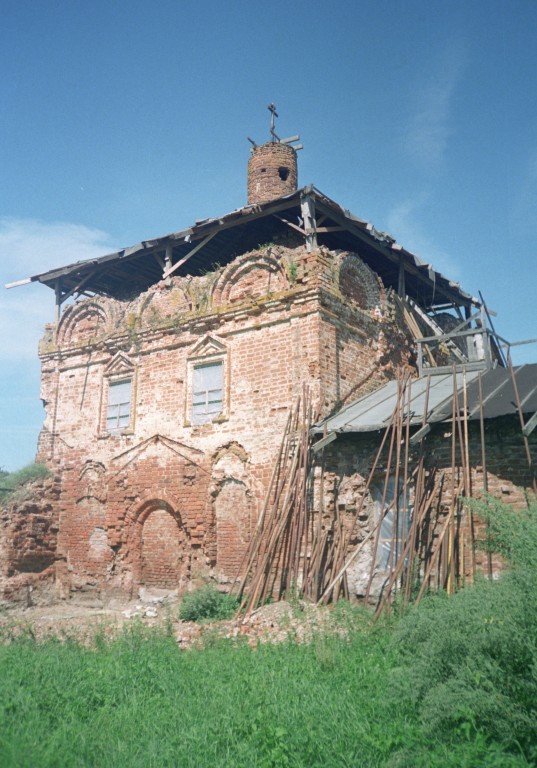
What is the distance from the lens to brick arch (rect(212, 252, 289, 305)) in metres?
12.5

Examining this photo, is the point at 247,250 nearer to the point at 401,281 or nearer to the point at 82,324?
the point at 401,281

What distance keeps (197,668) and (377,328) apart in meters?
8.33

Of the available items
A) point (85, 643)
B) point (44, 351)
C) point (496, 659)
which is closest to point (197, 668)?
point (85, 643)

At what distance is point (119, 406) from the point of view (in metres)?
14.1

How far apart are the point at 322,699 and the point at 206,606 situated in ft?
16.2

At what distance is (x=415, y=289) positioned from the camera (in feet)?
52.3

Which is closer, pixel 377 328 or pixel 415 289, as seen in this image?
pixel 377 328

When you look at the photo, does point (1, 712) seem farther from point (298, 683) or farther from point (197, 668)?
point (298, 683)

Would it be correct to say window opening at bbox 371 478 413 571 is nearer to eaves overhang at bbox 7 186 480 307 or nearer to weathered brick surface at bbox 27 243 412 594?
weathered brick surface at bbox 27 243 412 594

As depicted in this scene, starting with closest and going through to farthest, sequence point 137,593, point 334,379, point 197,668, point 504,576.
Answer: point 504,576, point 197,668, point 334,379, point 137,593

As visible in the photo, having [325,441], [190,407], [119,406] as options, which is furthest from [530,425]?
[119,406]

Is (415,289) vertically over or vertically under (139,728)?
over

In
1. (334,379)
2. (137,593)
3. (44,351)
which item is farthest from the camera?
(44,351)

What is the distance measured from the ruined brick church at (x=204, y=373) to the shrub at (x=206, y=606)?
0.95m
